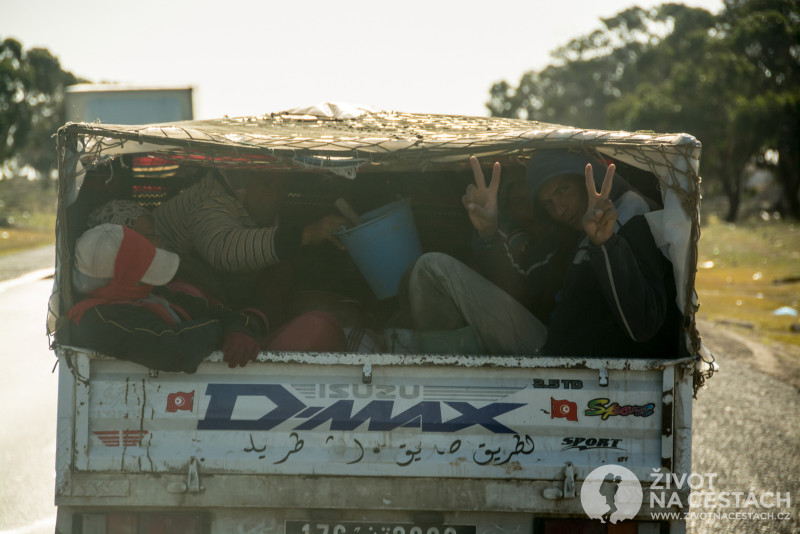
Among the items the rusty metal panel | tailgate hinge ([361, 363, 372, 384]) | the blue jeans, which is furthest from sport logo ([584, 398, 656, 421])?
tailgate hinge ([361, 363, 372, 384])

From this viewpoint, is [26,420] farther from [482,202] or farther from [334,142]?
[482,202]

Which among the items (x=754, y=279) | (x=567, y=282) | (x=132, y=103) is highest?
(x=132, y=103)

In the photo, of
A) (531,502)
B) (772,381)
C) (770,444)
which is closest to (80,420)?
(531,502)

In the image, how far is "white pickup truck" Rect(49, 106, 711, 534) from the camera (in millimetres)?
2984

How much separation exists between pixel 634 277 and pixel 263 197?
2.02 metres

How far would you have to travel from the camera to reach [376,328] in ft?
13.3

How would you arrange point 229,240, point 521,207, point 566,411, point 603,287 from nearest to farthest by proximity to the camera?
point 566,411 < point 603,287 < point 229,240 < point 521,207

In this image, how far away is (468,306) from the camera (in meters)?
3.40

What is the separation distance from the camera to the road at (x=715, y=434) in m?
4.90

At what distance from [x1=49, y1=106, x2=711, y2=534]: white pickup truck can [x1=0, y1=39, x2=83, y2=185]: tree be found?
3593 cm

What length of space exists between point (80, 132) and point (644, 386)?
221 centimetres

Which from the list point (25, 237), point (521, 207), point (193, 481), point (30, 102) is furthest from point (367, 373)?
point (30, 102)

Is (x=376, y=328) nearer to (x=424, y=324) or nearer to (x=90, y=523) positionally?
(x=424, y=324)

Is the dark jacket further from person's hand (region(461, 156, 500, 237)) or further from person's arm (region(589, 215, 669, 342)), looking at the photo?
person's hand (region(461, 156, 500, 237))
